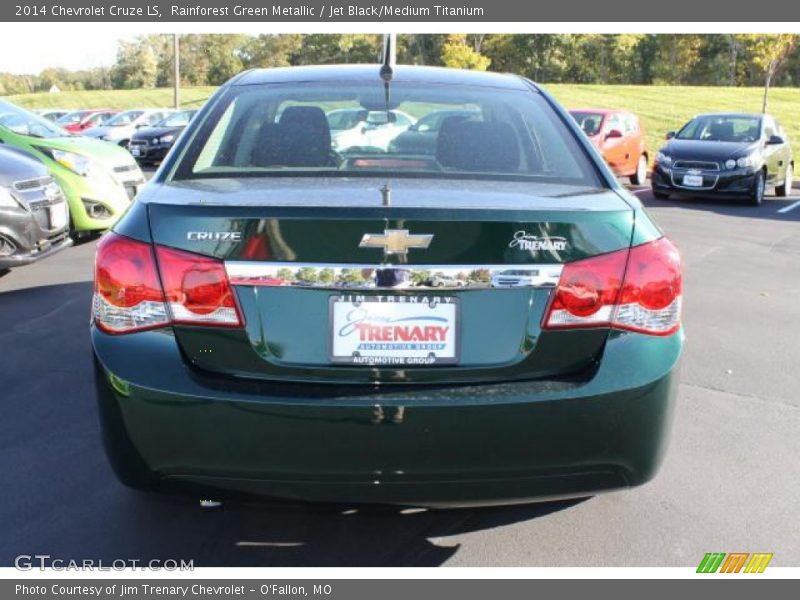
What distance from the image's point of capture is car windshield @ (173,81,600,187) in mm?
2961

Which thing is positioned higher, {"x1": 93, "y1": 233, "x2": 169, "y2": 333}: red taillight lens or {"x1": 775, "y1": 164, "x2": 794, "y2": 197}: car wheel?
{"x1": 93, "y1": 233, "x2": 169, "y2": 333}: red taillight lens

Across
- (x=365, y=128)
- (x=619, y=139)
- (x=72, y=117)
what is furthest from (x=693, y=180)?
(x=72, y=117)

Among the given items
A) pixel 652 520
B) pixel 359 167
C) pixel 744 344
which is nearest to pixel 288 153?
pixel 359 167

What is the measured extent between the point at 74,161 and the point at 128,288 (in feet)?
21.3

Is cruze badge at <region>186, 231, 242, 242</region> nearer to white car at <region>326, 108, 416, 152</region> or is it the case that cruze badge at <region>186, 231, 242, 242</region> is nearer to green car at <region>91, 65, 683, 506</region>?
green car at <region>91, 65, 683, 506</region>

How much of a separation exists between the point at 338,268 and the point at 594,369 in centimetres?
79

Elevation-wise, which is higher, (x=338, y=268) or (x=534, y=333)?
(x=338, y=268)

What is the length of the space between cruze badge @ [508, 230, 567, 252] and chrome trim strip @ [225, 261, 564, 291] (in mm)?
70

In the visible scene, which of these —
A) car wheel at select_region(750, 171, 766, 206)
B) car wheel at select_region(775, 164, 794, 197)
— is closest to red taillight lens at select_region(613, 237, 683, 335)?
car wheel at select_region(750, 171, 766, 206)

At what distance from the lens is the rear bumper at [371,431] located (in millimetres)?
2297

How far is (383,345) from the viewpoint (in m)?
2.32

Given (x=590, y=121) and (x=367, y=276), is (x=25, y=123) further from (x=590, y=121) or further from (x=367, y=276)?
(x=590, y=121)
